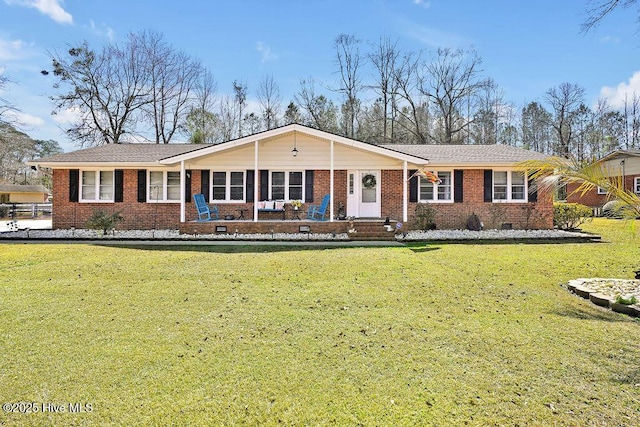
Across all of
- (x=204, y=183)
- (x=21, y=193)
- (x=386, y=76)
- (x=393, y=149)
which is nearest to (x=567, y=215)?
(x=393, y=149)

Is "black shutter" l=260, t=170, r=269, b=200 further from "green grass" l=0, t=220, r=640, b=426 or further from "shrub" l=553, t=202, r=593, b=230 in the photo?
"shrub" l=553, t=202, r=593, b=230

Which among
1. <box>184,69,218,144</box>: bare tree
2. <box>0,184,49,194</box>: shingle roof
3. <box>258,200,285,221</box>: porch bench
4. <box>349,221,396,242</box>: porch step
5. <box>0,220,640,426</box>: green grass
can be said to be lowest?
<box>0,220,640,426</box>: green grass

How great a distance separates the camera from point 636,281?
21.6 ft

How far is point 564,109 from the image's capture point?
38.1m

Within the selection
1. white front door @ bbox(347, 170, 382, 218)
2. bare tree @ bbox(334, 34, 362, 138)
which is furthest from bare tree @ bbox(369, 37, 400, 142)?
white front door @ bbox(347, 170, 382, 218)

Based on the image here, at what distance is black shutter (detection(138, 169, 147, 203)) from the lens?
15.1 metres

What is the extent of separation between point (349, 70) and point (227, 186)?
70.3 ft

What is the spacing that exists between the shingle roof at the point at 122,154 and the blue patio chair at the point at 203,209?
270 centimetres

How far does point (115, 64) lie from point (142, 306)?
2995cm

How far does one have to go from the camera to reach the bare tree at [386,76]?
32094 millimetres

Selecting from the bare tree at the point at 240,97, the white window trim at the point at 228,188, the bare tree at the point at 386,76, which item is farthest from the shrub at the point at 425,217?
the bare tree at the point at 240,97

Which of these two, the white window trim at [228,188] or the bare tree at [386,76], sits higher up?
the bare tree at [386,76]

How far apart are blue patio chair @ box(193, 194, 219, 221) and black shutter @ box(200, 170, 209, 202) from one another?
0.35 metres

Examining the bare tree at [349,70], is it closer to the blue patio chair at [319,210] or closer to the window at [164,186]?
the blue patio chair at [319,210]
